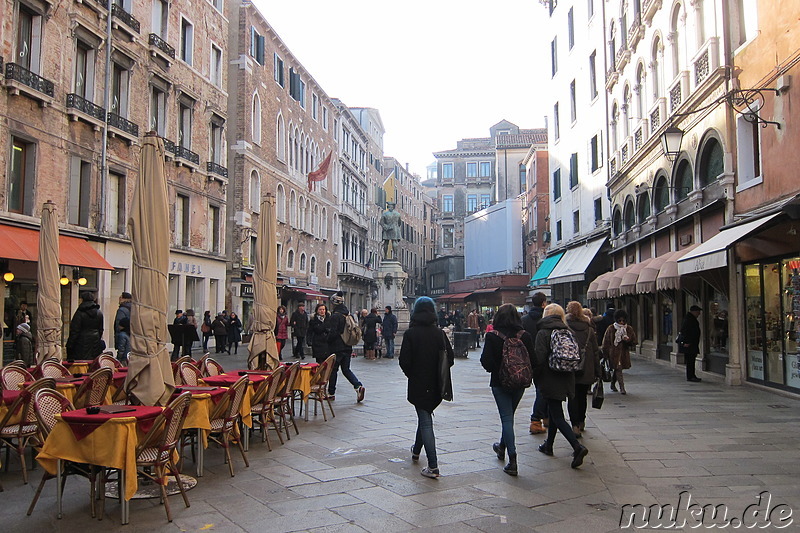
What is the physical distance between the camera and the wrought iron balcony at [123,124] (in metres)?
19.1

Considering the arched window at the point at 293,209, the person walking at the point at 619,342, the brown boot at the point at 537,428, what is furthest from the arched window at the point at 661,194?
the arched window at the point at 293,209

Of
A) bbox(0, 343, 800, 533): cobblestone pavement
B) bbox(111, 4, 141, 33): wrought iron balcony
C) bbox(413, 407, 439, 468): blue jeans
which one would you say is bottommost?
bbox(0, 343, 800, 533): cobblestone pavement

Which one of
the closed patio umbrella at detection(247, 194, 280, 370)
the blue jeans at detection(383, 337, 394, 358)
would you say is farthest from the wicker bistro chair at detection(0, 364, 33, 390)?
the blue jeans at detection(383, 337, 394, 358)

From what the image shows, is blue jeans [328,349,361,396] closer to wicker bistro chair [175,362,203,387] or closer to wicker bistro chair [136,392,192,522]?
wicker bistro chair [175,362,203,387]

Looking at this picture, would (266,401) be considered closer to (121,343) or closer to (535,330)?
(535,330)

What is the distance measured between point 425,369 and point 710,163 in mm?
11024

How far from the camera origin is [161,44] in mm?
21719

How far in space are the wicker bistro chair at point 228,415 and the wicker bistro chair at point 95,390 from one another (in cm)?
143

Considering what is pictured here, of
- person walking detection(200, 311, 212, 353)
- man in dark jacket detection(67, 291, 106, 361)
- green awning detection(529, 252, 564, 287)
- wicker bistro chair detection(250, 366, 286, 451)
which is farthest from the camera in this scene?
green awning detection(529, 252, 564, 287)

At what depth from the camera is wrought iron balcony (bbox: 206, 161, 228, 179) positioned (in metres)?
25.5

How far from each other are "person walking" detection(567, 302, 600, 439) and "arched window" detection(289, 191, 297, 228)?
2825cm

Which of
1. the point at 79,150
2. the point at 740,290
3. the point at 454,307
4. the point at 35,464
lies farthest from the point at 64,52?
the point at 454,307

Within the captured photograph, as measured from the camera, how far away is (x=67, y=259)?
16.3 m

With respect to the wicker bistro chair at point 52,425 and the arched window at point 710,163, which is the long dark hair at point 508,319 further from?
the arched window at point 710,163
